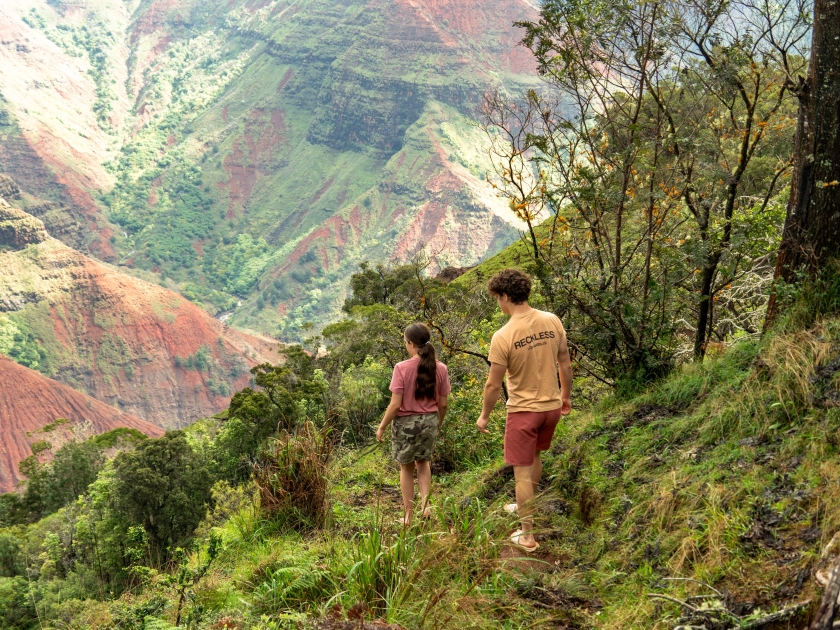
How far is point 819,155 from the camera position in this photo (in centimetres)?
437

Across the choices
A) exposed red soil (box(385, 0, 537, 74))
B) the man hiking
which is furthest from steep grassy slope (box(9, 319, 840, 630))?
exposed red soil (box(385, 0, 537, 74))

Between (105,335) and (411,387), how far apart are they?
347 feet

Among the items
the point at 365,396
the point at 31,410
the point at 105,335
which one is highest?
the point at 365,396

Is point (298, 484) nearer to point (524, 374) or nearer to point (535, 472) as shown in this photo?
point (535, 472)

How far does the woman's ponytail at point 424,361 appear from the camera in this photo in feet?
15.7

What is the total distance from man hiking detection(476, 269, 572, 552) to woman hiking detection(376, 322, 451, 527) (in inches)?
27.8

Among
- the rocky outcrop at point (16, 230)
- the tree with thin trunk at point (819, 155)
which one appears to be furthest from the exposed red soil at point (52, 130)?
the tree with thin trunk at point (819, 155)

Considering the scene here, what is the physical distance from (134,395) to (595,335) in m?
104

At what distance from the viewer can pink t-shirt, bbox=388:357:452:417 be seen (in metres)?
4.87

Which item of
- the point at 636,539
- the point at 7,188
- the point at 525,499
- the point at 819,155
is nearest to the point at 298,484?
the point at 525,499

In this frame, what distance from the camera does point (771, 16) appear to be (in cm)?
548

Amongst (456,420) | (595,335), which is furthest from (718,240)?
(456,420)

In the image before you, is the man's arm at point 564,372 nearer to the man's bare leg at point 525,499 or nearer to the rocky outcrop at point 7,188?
the man's bare leg at point 525,499

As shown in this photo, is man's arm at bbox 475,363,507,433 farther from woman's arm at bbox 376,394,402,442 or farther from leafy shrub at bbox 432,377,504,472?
leafy shrub at bbox 432,377,504,472
